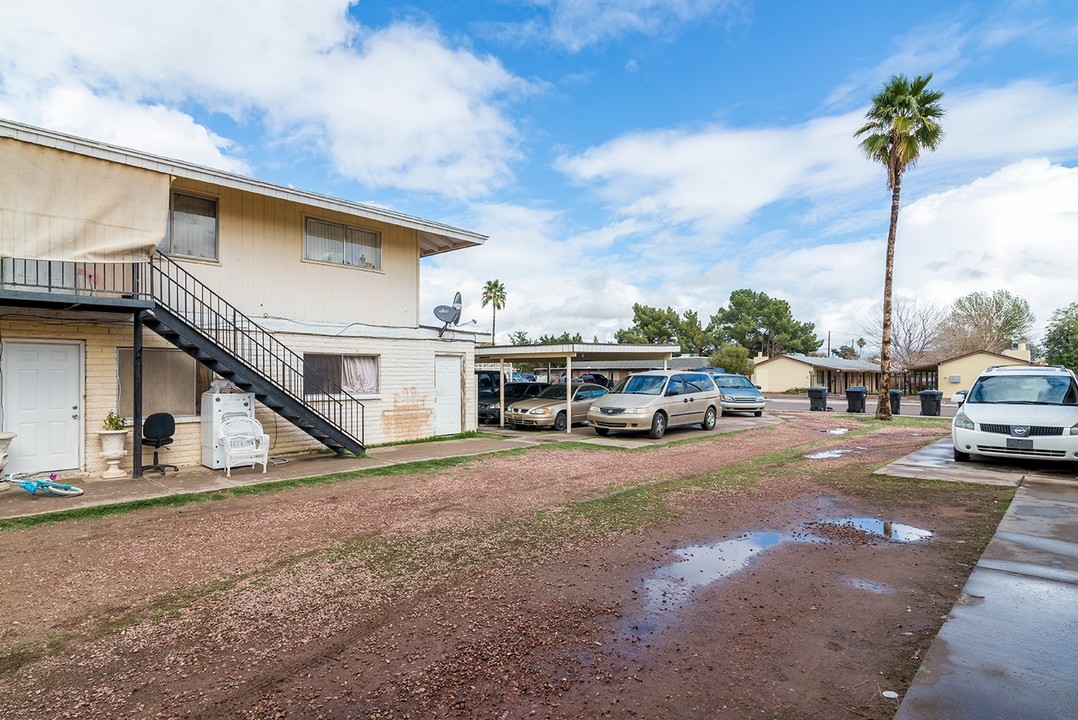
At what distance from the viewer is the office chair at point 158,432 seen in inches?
374

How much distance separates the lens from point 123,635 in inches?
155

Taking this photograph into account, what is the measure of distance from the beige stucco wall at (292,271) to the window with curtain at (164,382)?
1538 millimetres

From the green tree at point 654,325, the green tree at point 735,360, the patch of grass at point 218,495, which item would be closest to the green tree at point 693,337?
the green tree at point 654,325

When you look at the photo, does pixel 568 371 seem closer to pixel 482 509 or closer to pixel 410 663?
pixel 482 509

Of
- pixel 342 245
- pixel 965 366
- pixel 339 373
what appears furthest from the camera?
pixel 965 366

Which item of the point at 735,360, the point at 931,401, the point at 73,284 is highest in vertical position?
the point at 73,284

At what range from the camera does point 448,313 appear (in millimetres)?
14406

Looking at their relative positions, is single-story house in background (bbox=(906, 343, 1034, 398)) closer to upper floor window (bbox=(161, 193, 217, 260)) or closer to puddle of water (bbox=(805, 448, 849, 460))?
puddle of water (bbox=(805, 448, 849, 460))

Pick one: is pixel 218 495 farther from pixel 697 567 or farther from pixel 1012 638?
pixel 1012 638

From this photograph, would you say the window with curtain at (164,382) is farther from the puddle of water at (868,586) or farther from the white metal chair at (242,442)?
the puddle of water at (868,586)

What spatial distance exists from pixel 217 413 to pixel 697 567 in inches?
341

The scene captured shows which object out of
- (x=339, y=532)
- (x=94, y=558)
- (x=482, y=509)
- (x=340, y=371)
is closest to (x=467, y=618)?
(x=339, y=532)

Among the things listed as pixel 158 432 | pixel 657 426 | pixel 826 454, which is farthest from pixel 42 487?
pixel 826 454

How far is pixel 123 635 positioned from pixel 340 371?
30.0ft
